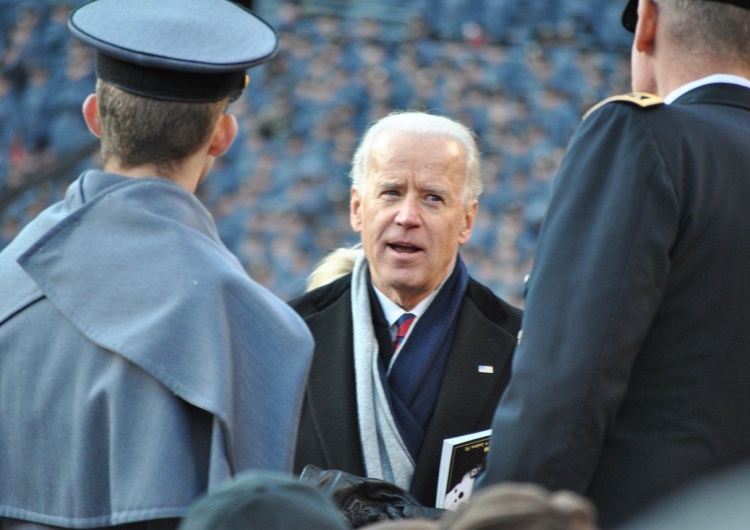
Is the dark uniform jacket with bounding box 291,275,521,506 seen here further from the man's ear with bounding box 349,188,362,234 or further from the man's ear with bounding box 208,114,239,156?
the man's ear with bounding box 208,114,239,156

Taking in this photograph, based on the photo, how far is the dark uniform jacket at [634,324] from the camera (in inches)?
73.6

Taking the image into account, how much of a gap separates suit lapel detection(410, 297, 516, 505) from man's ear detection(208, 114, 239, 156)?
3.47 ft

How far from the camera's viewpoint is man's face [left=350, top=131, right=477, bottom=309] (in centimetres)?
319

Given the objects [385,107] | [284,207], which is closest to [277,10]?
[385,107]

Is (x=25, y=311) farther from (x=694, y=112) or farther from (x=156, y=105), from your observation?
(x=694, y=112)

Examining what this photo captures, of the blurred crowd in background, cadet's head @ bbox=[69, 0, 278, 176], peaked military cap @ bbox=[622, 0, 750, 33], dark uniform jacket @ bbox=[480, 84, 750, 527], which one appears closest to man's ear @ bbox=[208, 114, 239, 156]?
cadet's head @ bbox=[69, 0, 278, 176]

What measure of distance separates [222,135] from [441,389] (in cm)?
111

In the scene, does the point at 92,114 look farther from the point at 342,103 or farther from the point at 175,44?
the point at 342,103

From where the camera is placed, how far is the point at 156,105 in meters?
2.06

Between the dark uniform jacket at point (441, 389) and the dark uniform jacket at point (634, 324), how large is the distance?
98cm

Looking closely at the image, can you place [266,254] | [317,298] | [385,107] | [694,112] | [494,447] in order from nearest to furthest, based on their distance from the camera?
[494,447]
[694,112]
[317,298]
[266,254]
[385,107]

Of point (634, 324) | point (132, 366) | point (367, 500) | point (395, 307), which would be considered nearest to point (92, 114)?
point (132, 366)

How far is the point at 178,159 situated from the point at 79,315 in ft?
1.11

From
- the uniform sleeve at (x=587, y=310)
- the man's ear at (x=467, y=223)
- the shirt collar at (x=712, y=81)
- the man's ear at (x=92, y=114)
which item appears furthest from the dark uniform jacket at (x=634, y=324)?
the man's ear at (x=467, y=223)
